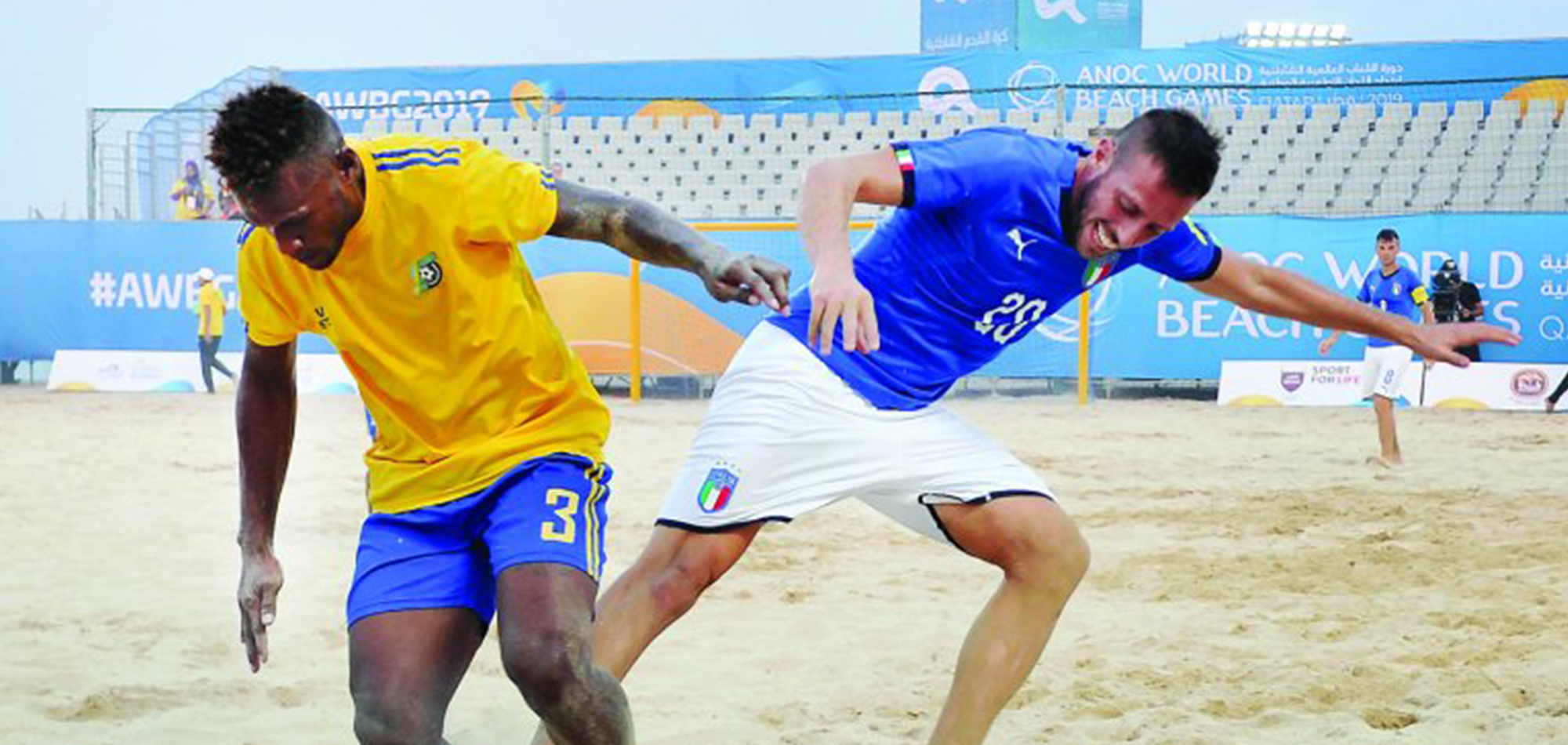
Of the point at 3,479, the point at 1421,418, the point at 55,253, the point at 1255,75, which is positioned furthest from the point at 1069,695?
the point at 1255,75

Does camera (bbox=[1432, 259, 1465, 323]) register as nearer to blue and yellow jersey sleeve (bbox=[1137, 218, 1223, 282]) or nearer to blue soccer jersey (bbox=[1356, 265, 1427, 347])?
blue soccer jersey (bbox=[1356, 265, 1427, 347])

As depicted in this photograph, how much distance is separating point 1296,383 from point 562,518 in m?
15.7

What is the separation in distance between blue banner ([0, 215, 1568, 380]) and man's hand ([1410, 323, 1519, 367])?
41.3 feet

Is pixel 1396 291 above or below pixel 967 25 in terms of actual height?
below

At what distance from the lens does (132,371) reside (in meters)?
19.9

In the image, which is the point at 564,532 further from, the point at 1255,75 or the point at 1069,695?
the point at 1255,75

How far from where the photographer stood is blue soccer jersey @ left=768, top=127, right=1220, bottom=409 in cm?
361

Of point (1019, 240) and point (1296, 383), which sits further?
point (1296, 383)

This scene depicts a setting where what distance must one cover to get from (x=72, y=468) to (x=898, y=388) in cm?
903

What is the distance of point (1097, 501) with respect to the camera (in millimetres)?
9383

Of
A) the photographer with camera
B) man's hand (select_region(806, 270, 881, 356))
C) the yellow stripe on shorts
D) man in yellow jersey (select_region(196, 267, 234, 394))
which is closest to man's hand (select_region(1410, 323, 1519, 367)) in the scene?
man's hand (select_region(806, 270, 881, 356))

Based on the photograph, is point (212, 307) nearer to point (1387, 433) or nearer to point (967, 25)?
point (1387, 433)

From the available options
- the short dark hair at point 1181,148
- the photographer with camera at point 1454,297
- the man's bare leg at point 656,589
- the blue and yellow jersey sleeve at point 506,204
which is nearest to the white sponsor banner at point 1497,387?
the photographer with camera at point 1454,297

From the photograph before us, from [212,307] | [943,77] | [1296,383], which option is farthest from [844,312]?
[943,77]
